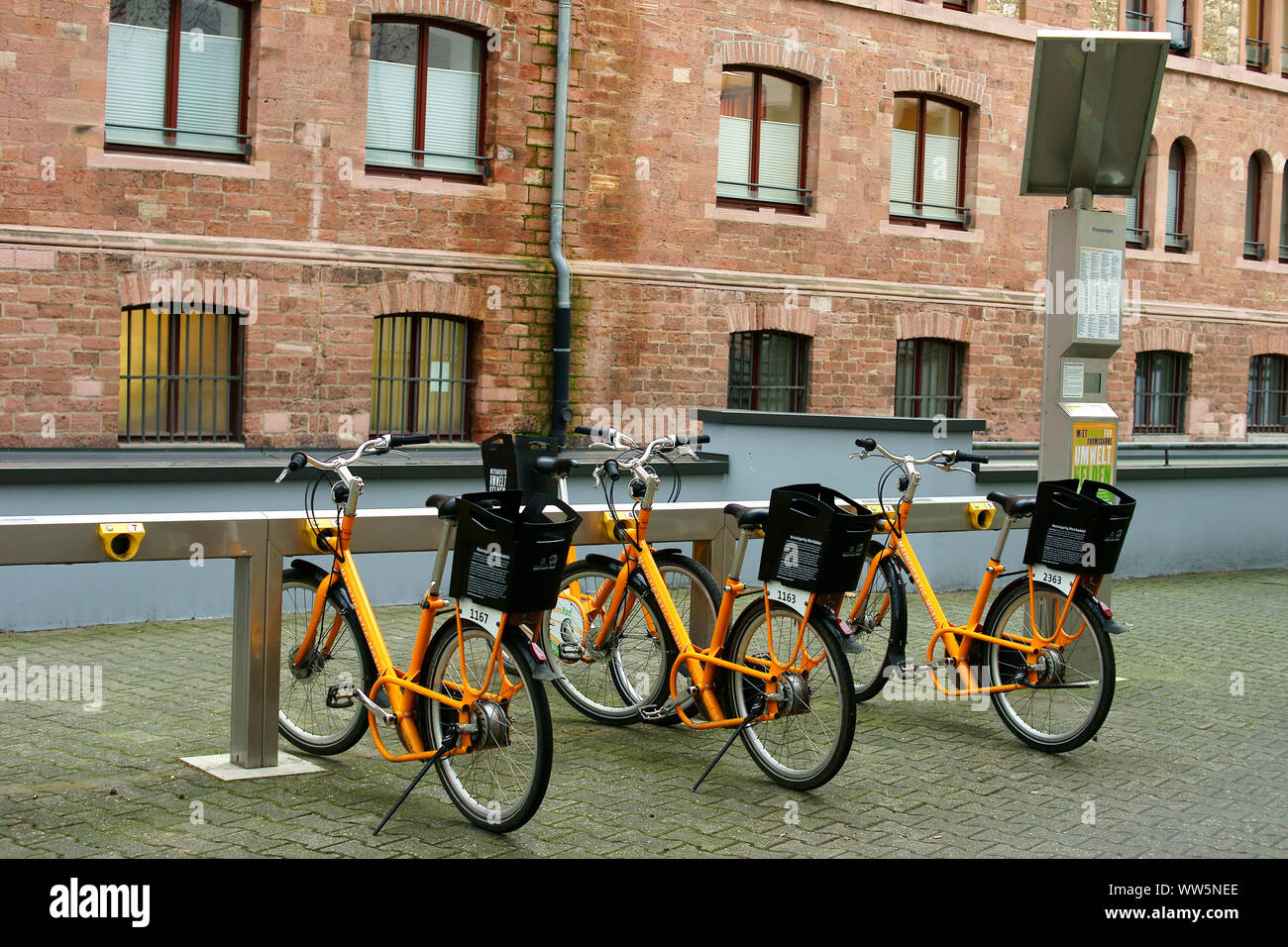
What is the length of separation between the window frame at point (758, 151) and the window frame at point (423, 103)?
2.85 m

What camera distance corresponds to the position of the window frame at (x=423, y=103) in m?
15.7

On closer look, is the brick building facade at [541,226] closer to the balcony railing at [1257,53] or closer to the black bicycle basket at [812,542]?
the balcony railing at [1257,53]

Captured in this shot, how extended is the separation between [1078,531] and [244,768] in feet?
11.8

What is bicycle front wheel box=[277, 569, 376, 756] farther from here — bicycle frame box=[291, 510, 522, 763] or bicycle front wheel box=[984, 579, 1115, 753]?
bicycle front wheel box=[984, 579, 1115, 753]

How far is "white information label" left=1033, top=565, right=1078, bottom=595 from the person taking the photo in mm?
6562

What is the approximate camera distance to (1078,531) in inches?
258

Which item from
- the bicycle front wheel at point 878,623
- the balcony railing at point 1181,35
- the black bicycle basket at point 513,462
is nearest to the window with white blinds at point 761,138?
the balcony railing at point 1181,35

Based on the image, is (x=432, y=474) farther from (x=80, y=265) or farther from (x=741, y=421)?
(x=80, y=265)

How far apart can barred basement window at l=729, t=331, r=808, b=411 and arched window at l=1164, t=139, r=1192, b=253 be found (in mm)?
7307

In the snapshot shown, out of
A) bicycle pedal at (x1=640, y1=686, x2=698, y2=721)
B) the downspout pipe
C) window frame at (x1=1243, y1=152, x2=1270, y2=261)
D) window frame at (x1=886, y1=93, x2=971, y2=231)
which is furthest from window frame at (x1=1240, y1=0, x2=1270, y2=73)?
bicycle pedal at (x1=640, y1=686, x2=698, y2=721)

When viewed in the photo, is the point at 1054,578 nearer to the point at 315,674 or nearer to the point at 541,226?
the point at 315,674

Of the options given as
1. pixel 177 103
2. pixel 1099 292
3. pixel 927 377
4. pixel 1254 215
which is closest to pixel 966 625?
pixel 1099 292

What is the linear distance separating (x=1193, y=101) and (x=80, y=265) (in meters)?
15.9

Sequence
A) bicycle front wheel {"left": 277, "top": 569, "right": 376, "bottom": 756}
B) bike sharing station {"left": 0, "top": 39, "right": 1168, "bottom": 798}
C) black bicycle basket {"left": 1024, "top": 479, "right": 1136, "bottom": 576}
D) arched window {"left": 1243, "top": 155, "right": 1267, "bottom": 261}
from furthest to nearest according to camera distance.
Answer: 1. arched window {"left": 1243, "top": 155, "right": 1267, "bottom": 261}
2. bike sharing station {"left": 0, "top": 39, "right": 1168, "bottom": 798}
3. black bicycle basket {"left": 1024, "top": 479, "right": 1136, "bottom": 576}
4. bicycle front wheel {"left": 277, "top": 569, "right": 376, "bottom": 756}
